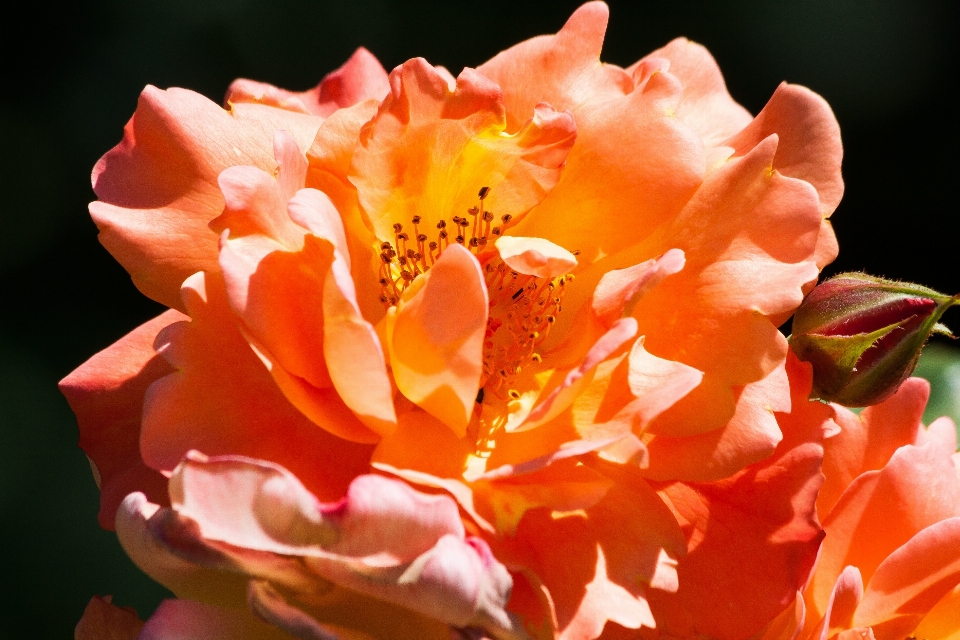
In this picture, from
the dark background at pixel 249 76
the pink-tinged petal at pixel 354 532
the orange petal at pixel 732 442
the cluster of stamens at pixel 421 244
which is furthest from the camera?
the dark background at pixel 249 76

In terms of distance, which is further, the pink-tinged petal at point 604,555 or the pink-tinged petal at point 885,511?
the pink-tinged petal at point 885,511

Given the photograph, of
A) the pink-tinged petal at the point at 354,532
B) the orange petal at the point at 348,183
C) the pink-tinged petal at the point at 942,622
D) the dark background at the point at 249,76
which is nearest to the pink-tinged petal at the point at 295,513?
the pink-tinged petal at the point at 354,532

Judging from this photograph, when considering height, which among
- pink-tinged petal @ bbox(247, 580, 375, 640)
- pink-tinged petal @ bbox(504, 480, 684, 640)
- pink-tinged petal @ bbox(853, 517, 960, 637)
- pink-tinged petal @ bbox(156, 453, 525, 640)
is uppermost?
pink-tinged petal @ bbox(156, 453, 525, 640)

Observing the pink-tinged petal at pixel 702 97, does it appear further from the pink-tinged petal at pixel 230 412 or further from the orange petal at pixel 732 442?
the pink-tinged petal at pixel 230 412

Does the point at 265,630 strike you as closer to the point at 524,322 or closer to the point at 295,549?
the point at 295,549

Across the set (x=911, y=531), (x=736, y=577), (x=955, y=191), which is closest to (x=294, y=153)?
(x=736, y=577)

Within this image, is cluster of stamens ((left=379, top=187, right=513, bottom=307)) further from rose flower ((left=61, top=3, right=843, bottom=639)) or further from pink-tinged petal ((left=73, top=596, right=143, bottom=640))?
pink-tinged petal ((left=73, top=596, right=143, bottom=640))

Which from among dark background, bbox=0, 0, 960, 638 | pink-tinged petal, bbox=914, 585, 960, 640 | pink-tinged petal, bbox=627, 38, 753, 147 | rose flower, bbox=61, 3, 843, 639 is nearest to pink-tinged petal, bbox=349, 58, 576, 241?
rose flower, bbox=61, 3, 843, 639
